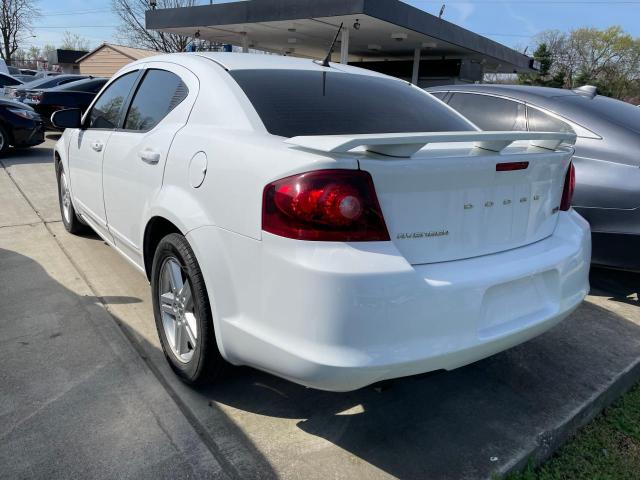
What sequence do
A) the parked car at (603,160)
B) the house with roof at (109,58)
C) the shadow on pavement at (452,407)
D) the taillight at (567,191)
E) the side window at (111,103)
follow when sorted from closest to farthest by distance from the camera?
the shadow on pavement at (452,407) → the taillight at (567,191) → the side window at (111,103) → the parked car at (603,160) → the house with roof at (109,58)

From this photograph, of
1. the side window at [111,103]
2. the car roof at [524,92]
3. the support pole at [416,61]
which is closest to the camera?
the side window at [111,103]

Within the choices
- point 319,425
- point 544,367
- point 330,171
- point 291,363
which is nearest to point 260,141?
point 330,171

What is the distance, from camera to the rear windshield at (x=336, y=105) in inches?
93.0

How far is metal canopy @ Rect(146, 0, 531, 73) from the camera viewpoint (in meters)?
13.5

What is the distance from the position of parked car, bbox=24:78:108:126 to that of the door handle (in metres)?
9.23

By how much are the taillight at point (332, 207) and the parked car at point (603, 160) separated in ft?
8.08

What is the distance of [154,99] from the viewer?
3.04 m

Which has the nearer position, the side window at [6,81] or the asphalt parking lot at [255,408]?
the asphalt parking lot at [255,408]

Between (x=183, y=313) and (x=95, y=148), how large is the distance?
170cm

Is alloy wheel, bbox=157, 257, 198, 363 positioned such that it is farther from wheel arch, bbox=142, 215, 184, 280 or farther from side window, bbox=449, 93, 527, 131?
side window, bbox=449, 93, 527, 131

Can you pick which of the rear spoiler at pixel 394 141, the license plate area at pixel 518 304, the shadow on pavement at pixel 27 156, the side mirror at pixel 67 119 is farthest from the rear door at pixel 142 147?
the shadow on pavement at pixel 27 156

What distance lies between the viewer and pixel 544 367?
9.53ft

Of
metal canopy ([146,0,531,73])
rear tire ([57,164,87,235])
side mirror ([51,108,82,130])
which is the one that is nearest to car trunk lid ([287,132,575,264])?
side mirror ([51,108,82,130])

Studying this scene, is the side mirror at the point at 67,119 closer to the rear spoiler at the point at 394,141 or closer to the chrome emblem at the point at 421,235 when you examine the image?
the rear spoiler at the point at 394,141
